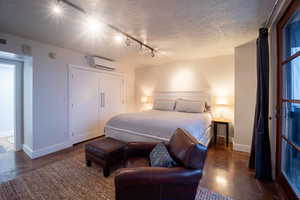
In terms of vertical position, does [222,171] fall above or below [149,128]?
below

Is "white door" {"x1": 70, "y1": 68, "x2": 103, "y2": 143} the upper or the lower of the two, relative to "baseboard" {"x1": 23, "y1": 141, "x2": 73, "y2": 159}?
upper

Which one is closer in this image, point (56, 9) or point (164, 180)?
point (164, 180)

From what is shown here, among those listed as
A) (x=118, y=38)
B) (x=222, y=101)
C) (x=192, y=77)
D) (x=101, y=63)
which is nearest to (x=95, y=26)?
(x=118, y=38)

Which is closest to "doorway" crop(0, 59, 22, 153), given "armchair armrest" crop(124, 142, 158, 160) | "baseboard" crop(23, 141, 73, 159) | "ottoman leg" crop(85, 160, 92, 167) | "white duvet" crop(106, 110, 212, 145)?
"baseboard" crop(23, 141, 73, 159)

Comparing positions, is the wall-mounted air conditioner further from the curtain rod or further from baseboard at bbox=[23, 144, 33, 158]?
the curtain rod

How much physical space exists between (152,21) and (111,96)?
2.95 metres

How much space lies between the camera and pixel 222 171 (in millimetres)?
2205

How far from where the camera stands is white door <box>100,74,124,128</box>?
4188 mm

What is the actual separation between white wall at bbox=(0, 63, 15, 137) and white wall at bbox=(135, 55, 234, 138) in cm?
380

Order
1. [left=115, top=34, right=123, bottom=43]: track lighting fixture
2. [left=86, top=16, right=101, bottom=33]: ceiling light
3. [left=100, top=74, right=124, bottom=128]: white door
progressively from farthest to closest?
[left=100, top=74, right=124, bottom=128]: white door
[left=115, top=34, right=123, bottom=43]: track lighting fixture
[left=86, top=16, right=101, bottom=33]: ceiling light

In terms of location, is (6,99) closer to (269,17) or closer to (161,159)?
(161,159)

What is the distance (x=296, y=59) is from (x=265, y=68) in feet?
1.78

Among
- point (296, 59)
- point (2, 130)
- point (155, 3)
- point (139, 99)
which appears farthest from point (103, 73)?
point (296, 59)

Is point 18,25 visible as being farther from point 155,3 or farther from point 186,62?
point 186,62
